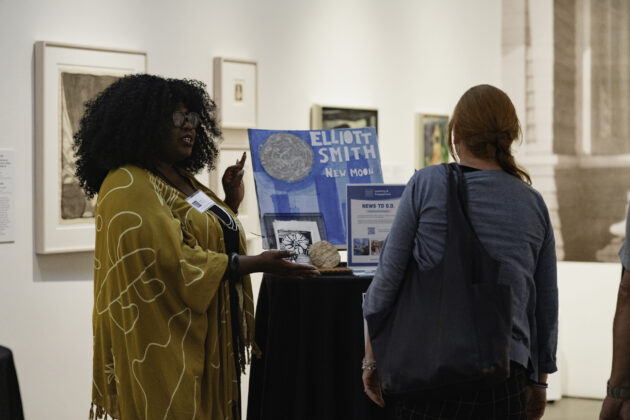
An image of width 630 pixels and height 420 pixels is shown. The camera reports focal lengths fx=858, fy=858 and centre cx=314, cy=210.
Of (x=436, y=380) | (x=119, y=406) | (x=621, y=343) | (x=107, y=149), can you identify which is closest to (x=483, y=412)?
(x=436, y=380)

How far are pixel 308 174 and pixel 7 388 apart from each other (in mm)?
1678

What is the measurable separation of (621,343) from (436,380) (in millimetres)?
525

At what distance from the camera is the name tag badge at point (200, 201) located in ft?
11.2

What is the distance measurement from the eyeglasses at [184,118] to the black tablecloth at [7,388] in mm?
1134

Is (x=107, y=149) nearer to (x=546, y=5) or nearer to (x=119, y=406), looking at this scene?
(x=119, y=406)

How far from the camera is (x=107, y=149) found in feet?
10.9

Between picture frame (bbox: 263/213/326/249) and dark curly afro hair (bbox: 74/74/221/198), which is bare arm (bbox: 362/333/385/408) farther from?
dark curly afro hair (bbox: 74/74/221/198)

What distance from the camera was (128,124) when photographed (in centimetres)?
334

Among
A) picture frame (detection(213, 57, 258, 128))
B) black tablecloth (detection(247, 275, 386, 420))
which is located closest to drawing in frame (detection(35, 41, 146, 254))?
picture frame (detection(213, 57, 258, 128))

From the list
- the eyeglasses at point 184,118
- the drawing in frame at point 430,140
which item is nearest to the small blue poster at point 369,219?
the eyeglasses at point 184,118

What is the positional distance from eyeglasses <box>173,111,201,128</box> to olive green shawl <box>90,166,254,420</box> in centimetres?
26

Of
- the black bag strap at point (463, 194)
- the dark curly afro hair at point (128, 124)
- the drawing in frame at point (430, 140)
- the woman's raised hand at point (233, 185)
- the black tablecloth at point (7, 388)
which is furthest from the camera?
the drawing in frame at point (430, 140)

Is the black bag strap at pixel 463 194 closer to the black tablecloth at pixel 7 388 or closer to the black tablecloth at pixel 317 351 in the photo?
the black tablecloth at pixel 317 351

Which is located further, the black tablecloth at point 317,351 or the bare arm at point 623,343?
the black tablecloth at point 317,351
